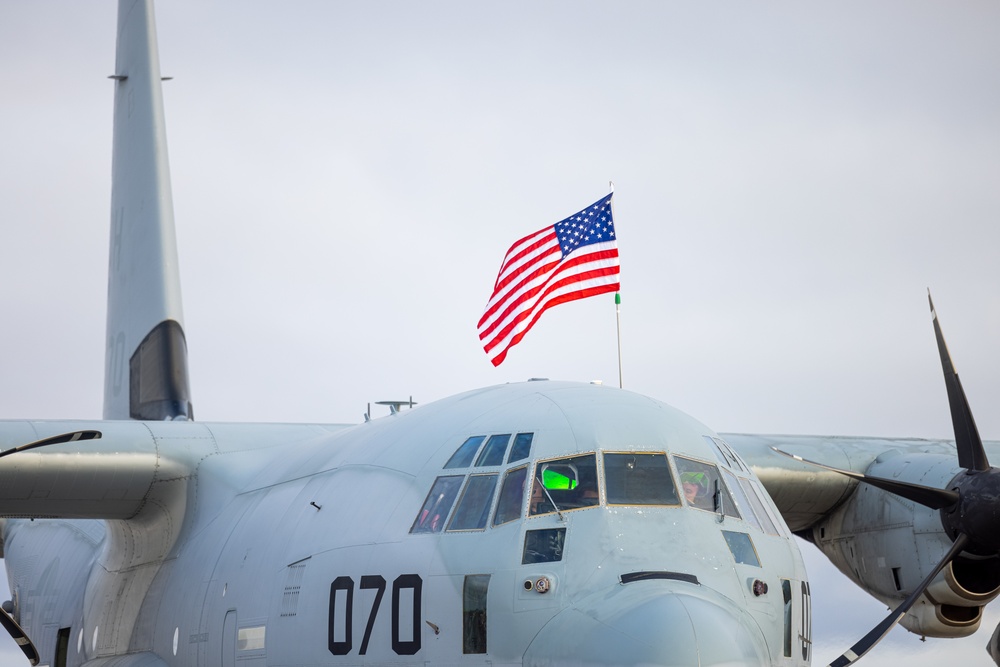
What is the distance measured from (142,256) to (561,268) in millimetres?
6874

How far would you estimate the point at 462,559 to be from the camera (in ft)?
26.6

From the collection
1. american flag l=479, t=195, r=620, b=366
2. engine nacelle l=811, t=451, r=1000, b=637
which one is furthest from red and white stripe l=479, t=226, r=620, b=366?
engine nacelle l=811, t=451, r=1000, b=637

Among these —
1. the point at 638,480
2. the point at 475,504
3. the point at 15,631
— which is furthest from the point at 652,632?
the point at 15,631

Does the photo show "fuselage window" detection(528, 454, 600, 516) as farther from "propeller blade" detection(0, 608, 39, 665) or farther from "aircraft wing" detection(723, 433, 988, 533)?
"propeller blade" detection(0, 608, 39, 665)

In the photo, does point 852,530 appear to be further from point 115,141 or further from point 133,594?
point 115,141

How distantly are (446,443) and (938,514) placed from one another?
7.21 m

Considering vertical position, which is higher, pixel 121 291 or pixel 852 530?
pixel 121 291

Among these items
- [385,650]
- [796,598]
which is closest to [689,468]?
[796,598]

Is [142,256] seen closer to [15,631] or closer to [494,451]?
[15,631]

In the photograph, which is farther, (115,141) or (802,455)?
(115,141)

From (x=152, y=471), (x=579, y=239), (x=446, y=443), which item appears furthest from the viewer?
(x=579, y=239)

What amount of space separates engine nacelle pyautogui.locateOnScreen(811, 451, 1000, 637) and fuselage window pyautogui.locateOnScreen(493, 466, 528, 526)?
22.3 ft

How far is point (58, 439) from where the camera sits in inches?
417

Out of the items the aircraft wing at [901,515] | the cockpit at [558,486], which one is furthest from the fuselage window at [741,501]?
the aircraft wing at [901,515]
